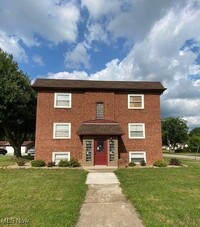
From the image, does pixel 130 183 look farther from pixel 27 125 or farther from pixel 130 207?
pixel 27 125

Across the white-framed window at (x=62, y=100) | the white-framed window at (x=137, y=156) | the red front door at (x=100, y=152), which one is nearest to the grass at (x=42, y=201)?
the red front door at (x=100, y=152)

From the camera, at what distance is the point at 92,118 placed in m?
22.2

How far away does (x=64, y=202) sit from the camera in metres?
8.51

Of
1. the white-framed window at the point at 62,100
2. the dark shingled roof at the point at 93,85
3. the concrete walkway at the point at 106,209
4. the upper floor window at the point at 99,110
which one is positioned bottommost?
the concrete walkway at the point at 106,209

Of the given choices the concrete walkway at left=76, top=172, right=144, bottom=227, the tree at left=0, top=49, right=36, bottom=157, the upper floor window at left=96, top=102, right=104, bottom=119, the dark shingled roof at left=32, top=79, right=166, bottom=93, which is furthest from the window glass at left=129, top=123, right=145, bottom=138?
the tree at left=0, top=49, right=36, bottom=157

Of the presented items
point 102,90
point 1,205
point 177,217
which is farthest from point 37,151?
point 177,217

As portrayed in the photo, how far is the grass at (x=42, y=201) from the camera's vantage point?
6.74 metres

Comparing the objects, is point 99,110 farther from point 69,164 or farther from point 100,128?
point 69,164

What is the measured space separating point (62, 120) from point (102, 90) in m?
4.79

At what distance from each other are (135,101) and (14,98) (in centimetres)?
1334

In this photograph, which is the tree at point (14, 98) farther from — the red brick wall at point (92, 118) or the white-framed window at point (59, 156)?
the white-framed window at point (59, 156)

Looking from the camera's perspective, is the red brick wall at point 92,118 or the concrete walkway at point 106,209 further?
the red brick wall at point 92,118

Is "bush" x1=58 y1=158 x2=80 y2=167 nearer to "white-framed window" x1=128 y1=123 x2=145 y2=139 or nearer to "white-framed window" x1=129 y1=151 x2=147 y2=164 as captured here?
"white-framed window" x1=129 y1=151 x2=147 y2=164

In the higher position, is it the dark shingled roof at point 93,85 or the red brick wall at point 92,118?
the dark shingled roof at point 93,85
